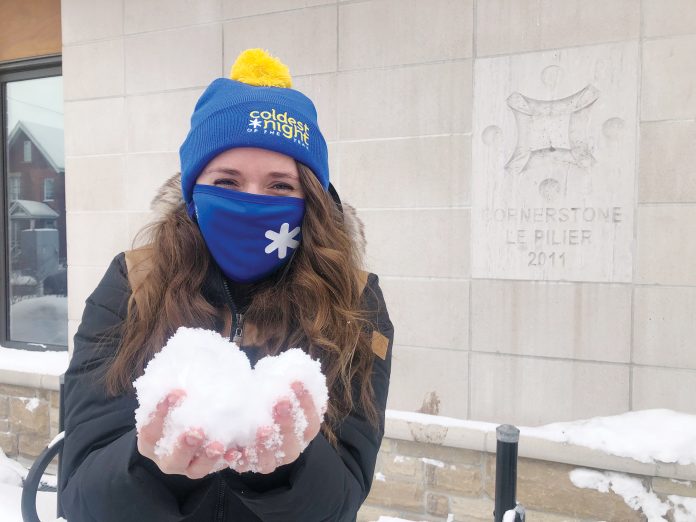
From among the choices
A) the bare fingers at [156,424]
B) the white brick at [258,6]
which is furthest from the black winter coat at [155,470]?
the white brick at [258,6]

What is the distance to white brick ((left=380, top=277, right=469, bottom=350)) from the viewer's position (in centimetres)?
328

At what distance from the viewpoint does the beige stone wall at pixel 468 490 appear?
9.73ft

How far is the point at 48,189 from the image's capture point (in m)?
4.96

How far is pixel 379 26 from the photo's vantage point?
337 cm

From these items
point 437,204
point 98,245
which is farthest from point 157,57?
point 437,204

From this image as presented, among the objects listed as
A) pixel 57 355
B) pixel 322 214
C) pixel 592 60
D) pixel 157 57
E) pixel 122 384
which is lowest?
pixel 57 355

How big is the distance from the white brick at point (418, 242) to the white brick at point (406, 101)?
52 centimetres

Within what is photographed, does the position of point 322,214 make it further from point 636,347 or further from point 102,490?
point 636,347

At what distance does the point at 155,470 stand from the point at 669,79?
3127mm

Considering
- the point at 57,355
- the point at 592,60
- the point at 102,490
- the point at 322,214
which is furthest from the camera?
the point at 57,355

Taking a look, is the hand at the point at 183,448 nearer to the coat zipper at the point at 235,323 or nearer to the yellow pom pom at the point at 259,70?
the coat zipper at the point at 235,323

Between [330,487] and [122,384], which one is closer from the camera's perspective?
[330,487]

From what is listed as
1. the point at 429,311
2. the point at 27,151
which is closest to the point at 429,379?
the point at 429,311

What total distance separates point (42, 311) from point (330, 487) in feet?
16.2
